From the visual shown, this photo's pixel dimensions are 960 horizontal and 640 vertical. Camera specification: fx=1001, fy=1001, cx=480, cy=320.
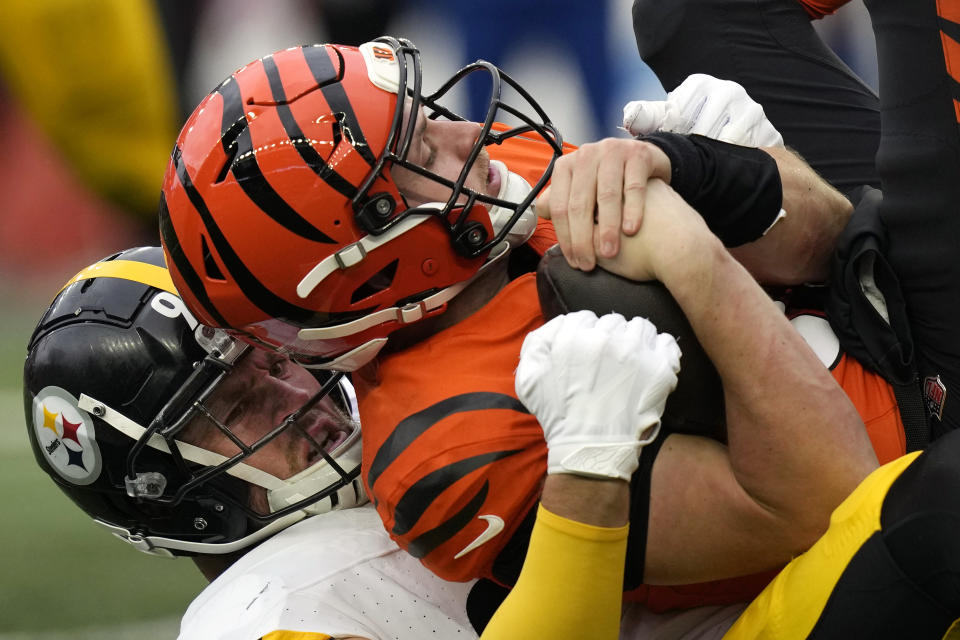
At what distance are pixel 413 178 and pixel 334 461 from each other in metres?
0.76

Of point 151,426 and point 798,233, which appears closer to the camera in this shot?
point 798,233

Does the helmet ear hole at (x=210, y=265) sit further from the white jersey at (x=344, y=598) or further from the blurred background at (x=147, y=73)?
the blurred background at (x=147, y=73)

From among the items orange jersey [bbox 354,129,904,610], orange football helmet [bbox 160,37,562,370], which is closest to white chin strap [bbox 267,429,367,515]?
orange jersey [bbox 354,129,904,610]

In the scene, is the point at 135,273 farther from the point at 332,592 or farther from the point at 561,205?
the point at 561,205

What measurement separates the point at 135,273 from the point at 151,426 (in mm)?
387

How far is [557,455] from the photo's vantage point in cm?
155

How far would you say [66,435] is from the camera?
2.22m

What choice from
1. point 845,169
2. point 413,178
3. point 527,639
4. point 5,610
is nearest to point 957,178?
point 845,169

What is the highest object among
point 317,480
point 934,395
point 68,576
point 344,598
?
point 934,395

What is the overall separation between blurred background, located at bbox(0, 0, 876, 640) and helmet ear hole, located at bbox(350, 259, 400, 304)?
3059 millimetres

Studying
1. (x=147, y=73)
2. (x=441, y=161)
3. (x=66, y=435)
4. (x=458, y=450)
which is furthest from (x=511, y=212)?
(x=147, y=73)

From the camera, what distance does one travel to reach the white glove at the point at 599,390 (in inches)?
59.9

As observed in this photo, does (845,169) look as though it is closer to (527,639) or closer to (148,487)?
(527,639)

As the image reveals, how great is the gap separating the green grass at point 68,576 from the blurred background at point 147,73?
53cm
